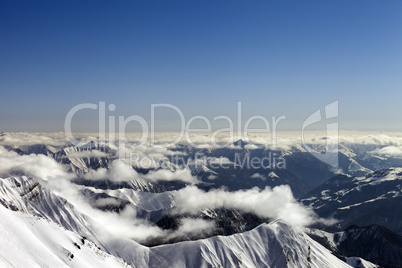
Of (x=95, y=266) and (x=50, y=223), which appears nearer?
(x=95, y=266)

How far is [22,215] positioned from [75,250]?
2757 cm

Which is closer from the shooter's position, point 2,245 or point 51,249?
point 2,245

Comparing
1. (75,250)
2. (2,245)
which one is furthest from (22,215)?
(2,245)

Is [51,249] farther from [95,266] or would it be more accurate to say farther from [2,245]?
[2,245]

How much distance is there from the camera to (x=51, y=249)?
106 m

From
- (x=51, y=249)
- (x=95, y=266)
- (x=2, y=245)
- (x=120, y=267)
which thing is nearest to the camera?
(x=2, y=245)

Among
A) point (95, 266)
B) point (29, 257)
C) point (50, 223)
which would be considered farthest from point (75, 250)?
point (29, 257)

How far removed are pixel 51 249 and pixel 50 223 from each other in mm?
28455

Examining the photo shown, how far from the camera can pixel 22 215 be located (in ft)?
403

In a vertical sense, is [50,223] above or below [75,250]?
above

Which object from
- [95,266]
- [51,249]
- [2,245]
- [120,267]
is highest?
[2,245]

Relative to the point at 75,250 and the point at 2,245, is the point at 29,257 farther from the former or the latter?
the point at 75,250

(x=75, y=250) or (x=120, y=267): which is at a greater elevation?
(x=75, y=250)

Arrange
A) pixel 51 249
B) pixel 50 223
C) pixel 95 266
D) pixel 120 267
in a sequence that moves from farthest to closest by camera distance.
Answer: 1. pixel 120 267
2. pixel 50 223
3. pixel 95 266
4. pixel 51 249
